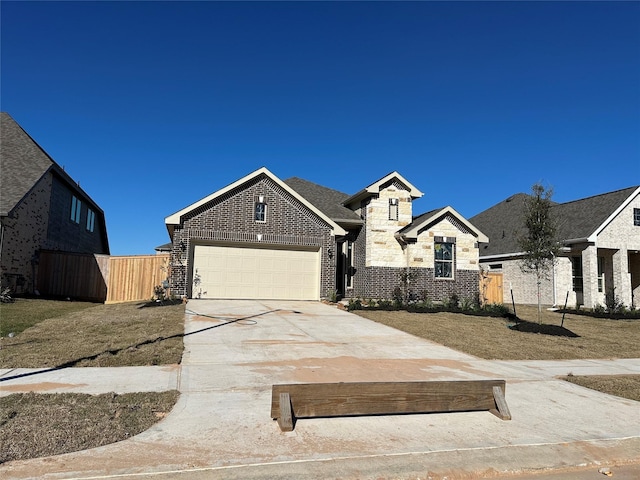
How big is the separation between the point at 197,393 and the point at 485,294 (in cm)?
1940

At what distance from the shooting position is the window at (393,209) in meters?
22.6

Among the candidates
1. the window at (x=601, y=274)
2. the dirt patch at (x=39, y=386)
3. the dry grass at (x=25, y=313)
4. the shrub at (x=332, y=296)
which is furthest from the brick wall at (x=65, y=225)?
the window at (x=601, y=274)

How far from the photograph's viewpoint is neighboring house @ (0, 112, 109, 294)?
687 inches

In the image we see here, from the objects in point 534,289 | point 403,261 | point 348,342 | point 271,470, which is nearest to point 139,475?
point 271,470

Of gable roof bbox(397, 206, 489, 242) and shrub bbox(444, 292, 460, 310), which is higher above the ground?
gable roof bbox(397, 206, 489, 242)

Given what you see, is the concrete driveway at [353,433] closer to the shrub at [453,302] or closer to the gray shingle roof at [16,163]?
the shrub at [453,302]

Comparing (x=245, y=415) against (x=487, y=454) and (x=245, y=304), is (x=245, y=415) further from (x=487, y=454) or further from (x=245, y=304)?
(x=245, y=304)

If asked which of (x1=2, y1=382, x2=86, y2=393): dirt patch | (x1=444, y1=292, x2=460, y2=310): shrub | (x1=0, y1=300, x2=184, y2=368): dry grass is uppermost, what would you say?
(x1=444, y1=292, x2=460, y2=310): shrub

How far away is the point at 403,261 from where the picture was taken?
72.0 feet

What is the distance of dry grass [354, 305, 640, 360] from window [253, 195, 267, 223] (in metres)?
5.96

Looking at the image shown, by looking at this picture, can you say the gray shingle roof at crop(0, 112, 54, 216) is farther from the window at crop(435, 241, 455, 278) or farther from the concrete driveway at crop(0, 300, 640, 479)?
the window at crop(435, 241, 455, 278)

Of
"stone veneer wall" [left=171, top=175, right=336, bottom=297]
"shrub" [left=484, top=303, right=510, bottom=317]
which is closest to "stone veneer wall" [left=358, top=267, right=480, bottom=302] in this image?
"stone veneer wall" [left=171, top=175, right=336, bottom=297]

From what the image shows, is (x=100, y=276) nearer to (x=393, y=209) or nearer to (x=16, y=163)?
(x=16, y=163)

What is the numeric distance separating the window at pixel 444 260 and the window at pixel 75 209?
19.7 m
